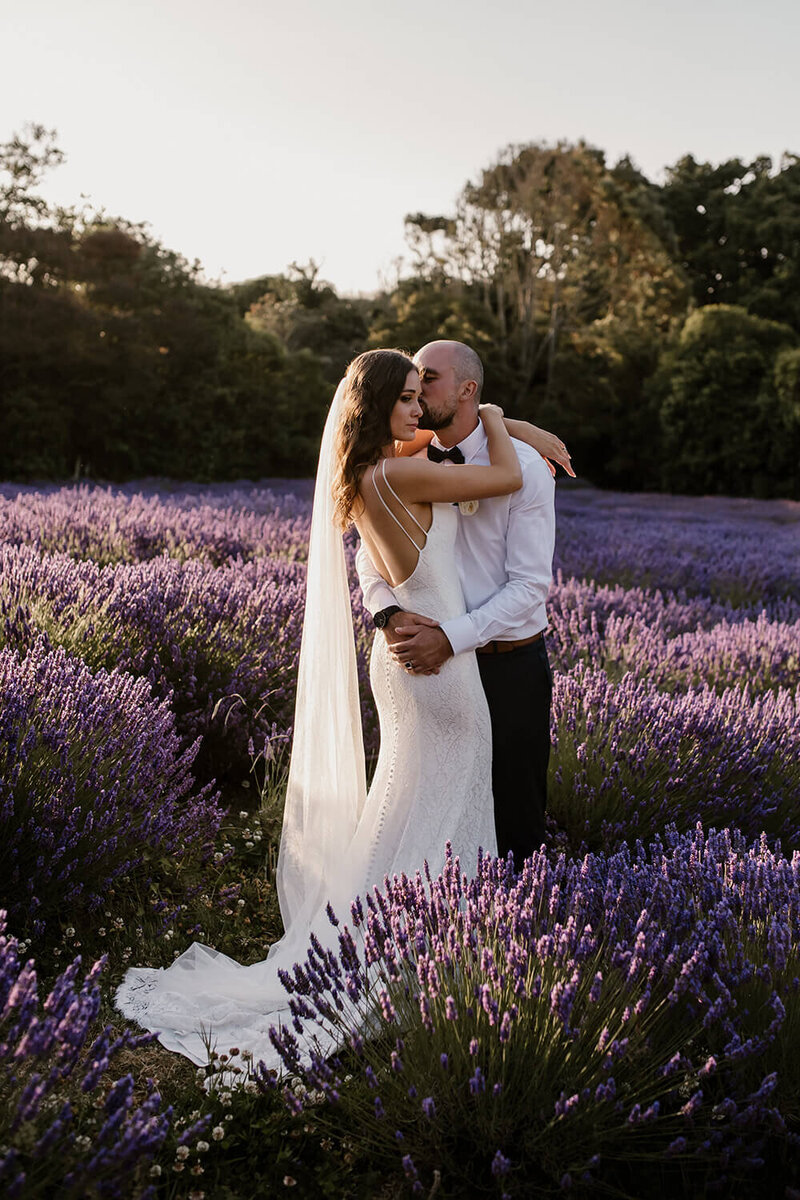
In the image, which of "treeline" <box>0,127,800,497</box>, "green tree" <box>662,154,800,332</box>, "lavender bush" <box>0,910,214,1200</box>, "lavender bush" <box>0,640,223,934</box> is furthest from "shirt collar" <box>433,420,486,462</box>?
"green tree" <box>662,154,800,332</box>

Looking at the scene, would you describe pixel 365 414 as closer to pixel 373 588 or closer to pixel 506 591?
pixel 373 588

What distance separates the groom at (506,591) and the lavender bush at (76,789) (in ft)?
2.64

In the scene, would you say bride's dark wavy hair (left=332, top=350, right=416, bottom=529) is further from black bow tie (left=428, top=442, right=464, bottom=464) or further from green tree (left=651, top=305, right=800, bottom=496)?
green tree (left=651, top=305, right=800, bottom=496)

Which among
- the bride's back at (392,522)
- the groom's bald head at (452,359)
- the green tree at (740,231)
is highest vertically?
the green tree at (740,231)

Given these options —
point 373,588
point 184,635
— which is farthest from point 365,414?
point 184,635

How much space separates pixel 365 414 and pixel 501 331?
29388 mm

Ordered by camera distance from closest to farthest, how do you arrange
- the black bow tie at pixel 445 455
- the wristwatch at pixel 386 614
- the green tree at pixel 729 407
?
the wristwatch at pixel 386 614 < the black bow tie at pixel 445 455 < the green tree at pixel 729 407

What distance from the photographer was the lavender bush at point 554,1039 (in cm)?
156

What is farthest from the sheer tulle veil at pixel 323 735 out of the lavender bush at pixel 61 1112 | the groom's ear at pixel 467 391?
the lavender bush at pixel 61 1112

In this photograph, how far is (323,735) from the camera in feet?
9.36

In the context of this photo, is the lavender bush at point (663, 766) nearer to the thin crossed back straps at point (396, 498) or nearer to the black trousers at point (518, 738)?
the black trousers at point (518, 738)

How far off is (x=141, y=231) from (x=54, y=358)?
451 centimetres

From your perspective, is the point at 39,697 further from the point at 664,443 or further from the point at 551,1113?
the point at 664,443

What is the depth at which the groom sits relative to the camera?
2607mm
